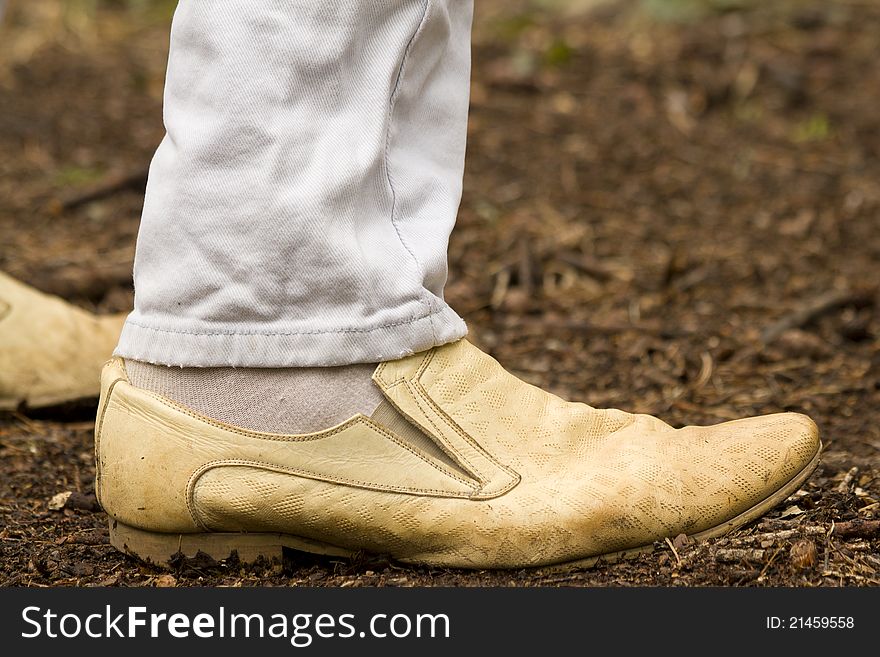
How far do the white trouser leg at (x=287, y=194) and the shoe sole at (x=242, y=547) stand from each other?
0.23 meters

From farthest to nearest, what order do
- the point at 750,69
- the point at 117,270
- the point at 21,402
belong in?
the point at 750,69 → the point at 117,270 → the point at 21,402

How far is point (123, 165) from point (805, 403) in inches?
97.8

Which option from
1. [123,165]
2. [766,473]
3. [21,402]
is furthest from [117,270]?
[766,473]

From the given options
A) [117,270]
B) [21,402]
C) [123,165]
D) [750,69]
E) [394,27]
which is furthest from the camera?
[750,69]

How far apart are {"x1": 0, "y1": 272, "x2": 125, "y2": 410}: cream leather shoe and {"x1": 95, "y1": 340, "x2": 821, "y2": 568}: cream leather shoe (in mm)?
702

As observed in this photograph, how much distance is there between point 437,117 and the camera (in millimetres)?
1362

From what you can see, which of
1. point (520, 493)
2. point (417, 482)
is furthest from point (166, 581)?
point (520, 493)

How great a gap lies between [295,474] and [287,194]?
333mm

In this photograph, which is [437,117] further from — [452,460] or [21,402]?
[21,402]

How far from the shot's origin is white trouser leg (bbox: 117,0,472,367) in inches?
47.6

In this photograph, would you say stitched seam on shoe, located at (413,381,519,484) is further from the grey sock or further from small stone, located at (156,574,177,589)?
small stone, located at (156,574,177,589)

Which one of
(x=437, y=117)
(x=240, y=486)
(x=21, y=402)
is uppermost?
(x=437, y=117)

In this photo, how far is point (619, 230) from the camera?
3.27m

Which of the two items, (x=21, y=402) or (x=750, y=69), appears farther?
(x=750, y=69)
